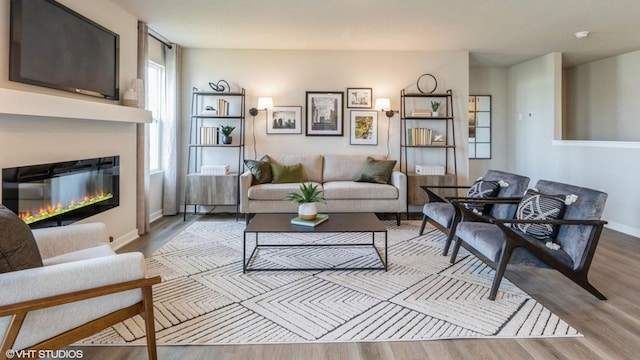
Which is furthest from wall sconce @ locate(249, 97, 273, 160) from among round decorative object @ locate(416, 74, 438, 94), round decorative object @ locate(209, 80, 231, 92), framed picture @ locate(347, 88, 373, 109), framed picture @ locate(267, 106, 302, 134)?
round decorative object @ locate(416, 74, 438, 94)

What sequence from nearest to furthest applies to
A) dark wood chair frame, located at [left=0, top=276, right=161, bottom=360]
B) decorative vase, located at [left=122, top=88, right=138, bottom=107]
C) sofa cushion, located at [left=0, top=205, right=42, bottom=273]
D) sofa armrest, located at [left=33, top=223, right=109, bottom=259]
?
dark wood chair frame, located at [left=0, top=276, right=161, bottom=360]
sofa cushion, located at [left=0, top=205, right=42, bottom=273]
sofa armrest, located at [left=33, top=223, right=109, bottom=259]
decorative vase, located at [left=122, top=88, right=138, bottom=107]

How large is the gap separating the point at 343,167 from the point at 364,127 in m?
0.74

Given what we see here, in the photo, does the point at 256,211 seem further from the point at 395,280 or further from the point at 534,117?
the point at 534,117

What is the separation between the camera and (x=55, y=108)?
251 centimetres

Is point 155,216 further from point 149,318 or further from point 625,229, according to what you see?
point 625,229

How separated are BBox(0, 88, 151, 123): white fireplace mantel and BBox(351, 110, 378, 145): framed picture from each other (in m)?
3.03

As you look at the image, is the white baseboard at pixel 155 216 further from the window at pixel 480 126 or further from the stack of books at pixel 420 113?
the window at pixel 480 126

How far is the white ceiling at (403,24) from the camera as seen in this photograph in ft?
11.5

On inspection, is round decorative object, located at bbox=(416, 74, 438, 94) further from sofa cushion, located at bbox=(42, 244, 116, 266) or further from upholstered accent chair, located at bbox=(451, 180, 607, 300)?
sofa cushion, located at bbox=(42, 244, 116, 266)

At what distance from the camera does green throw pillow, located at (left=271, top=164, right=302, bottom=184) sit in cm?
474

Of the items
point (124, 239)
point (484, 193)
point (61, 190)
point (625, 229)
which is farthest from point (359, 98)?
point (61, 190)

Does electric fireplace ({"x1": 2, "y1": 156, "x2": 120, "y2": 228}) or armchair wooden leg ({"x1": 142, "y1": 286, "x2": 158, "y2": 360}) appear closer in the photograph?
armchair wooden leg ({"x1": 142, "y1": 286, "x2": 158, "y2": 360})

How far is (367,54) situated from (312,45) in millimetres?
868

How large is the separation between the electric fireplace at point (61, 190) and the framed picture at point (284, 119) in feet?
7.48
